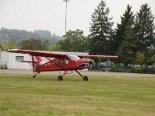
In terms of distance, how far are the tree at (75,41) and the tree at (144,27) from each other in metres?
18.4

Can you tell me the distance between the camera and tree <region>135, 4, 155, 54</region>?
10188cm

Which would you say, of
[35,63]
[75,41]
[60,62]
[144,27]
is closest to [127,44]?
[144,27]

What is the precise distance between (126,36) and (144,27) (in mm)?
10257

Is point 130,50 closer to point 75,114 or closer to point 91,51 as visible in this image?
point 91,51

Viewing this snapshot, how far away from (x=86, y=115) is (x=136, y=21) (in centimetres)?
9393

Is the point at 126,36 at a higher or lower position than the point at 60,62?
higher

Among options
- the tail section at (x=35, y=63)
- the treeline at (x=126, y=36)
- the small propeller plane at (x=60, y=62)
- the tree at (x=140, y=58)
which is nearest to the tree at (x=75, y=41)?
the treeline at (x=126, y=36)

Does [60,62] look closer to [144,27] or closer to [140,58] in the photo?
[140,58]

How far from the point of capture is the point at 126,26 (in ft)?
323

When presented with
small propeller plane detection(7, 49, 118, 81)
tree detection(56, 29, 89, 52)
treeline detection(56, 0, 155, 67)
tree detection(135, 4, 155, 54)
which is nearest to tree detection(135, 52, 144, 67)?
treeline detection(56, 0, 155, 67)

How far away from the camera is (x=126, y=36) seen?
95438 mm

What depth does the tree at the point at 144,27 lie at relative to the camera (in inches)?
4011

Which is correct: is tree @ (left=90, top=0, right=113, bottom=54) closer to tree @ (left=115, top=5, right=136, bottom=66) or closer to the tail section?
tree @ (left=115, top=5, right=136, bottom=66)

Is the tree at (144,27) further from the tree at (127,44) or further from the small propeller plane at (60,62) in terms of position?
the small propeller plane at (60,62)
